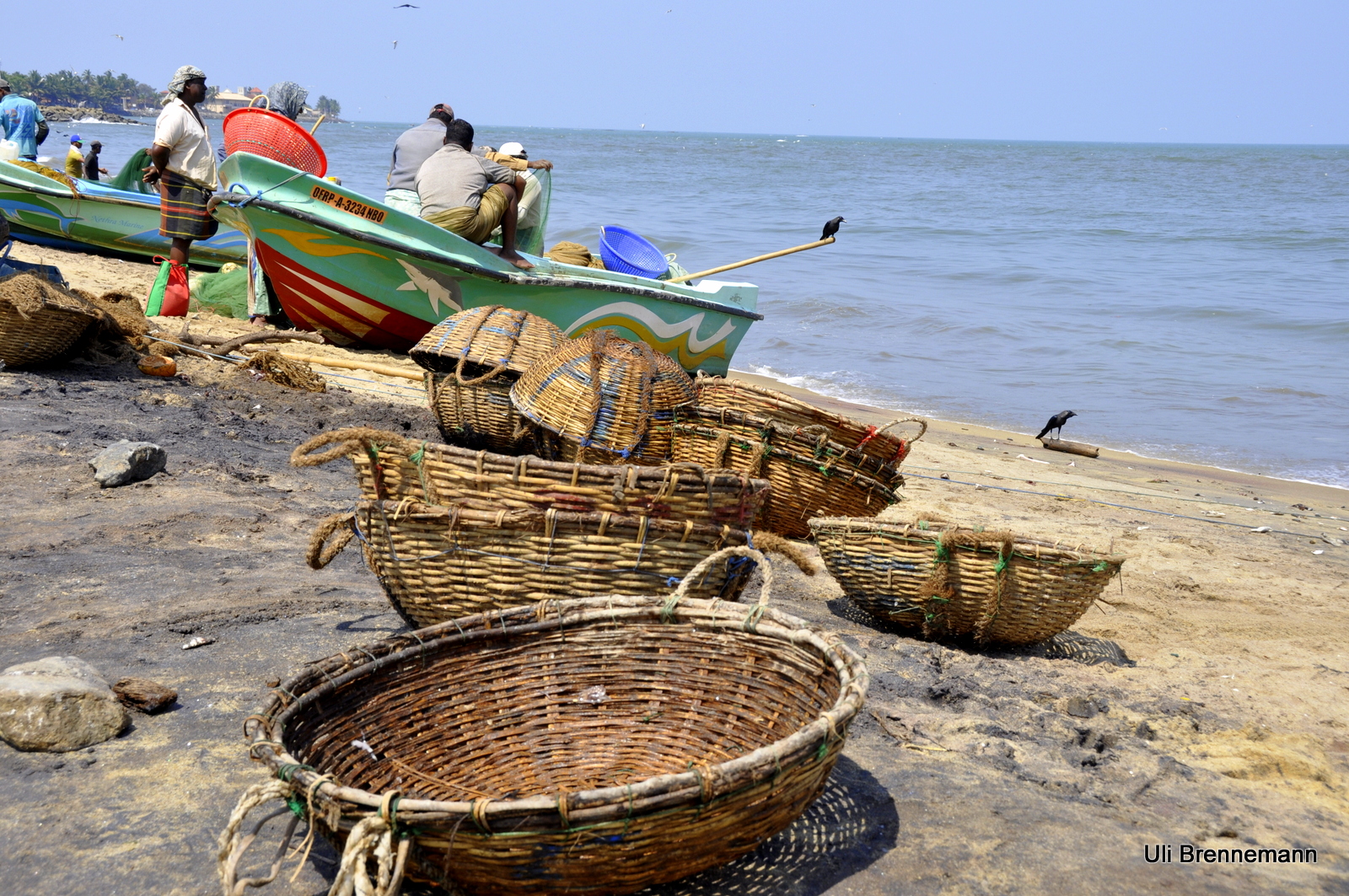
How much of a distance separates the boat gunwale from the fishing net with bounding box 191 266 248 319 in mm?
1737

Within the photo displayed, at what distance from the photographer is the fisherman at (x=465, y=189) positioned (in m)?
8.12

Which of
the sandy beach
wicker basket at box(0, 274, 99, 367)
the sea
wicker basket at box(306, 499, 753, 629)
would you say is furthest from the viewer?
the sea

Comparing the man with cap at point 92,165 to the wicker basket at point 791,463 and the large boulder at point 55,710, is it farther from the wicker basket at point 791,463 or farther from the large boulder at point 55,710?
the large boulder at point 55,710

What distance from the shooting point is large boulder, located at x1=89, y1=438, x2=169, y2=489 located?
4676 millimetres

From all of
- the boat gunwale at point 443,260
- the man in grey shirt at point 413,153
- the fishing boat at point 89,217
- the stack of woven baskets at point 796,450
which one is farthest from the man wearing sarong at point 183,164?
the stack of woven baskets at point 796,450

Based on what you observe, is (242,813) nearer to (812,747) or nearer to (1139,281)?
(812,747)

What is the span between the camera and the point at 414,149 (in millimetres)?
8844

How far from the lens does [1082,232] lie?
2547 cm

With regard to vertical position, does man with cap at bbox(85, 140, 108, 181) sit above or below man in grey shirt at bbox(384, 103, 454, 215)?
below

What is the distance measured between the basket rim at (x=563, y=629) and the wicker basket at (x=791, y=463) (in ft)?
7.07

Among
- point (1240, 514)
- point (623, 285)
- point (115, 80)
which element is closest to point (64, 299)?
point (623, 285)

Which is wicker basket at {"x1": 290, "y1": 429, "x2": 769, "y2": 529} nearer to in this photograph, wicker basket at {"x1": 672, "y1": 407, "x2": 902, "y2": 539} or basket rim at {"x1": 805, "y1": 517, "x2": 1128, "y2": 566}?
basket rim at {"x1": 805, "y1": 517, "x2": 1128, "y2": 566}

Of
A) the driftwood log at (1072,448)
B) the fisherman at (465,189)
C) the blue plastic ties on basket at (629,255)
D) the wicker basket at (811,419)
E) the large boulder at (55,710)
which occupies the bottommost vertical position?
the large boulder at (55,710)

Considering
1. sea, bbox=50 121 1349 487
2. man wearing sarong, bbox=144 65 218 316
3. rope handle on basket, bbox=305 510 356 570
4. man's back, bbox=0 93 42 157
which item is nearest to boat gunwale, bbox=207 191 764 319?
man wearing sarong, bbox=144 65 218 316
